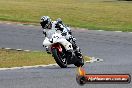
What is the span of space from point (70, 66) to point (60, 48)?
16.6ft

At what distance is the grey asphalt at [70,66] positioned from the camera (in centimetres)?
1222

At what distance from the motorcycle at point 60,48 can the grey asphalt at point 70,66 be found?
1.43m

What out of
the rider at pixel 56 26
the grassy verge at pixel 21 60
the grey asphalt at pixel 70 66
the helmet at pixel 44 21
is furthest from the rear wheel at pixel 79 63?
the grassy verge at pixel 21 60

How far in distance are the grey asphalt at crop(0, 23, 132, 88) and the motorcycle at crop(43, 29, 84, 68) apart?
1.43 meters

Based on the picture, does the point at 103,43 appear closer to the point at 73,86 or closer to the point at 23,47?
the point at 23,47

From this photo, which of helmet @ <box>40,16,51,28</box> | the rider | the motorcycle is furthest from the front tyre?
helmet @ <box>40,16,51,28</box>

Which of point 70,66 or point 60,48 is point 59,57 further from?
point 70,66

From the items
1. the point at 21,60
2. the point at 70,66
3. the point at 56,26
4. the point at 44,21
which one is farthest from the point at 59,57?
the point at 21,60

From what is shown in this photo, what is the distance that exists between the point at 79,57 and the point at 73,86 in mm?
2257

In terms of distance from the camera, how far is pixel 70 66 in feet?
50.1

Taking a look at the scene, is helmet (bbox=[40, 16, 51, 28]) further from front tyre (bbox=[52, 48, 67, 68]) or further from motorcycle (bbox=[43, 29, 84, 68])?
front tyre (bbox=[52, 48, 67, 68])

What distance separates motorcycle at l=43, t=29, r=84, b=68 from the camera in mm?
9391

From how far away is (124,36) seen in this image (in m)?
33.1

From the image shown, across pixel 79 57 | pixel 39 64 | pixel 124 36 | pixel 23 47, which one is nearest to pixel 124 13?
pixel 124 36
